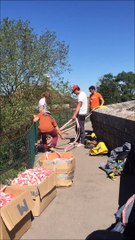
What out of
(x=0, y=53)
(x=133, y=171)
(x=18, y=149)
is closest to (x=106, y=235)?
(x=133, y=171)

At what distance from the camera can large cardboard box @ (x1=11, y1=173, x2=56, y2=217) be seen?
17.2ft

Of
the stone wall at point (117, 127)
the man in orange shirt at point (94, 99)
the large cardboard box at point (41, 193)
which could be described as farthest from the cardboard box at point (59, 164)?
the man in orange shirt at point (94, 99)

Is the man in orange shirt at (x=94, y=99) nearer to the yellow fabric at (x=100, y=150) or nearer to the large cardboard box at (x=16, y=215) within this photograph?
the yellow fabric at (x=100, y=150)

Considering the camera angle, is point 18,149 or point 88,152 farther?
point 88,152

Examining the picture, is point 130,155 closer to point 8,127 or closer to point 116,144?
point 116,144

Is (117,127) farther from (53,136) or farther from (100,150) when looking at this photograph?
(53,136)

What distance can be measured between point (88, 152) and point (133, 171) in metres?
3.05

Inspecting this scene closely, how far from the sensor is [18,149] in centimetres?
843

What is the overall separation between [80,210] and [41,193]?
0.66 metres

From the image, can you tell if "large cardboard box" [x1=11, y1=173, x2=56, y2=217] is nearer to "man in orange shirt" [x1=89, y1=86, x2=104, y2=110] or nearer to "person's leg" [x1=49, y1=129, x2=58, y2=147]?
"person's leg" [x1=49, y1=129, x2=58, y2=147]

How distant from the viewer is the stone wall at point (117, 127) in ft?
25.2

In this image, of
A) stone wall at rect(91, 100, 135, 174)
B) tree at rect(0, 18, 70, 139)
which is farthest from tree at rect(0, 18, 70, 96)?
stone wall at rect(91, 100, 135, 174)

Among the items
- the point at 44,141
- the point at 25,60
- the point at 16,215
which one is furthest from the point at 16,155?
the point at 25,60

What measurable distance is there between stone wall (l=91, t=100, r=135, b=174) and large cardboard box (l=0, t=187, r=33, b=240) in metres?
3.19
